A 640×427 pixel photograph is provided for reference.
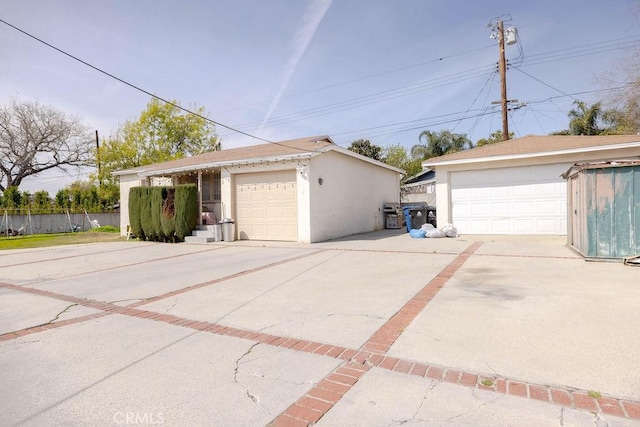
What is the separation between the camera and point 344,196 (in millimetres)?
14203

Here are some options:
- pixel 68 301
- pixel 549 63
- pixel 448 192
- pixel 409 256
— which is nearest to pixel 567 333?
pixel 409 256

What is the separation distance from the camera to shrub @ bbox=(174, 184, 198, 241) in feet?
44.0

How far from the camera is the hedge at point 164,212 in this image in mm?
13445

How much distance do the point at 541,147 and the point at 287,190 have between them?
8.96 metres

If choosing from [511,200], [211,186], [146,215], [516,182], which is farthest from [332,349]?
[146,215]

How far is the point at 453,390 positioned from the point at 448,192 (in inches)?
446

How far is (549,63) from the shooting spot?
16875 mm

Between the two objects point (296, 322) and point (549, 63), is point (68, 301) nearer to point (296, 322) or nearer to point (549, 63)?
point (296, 322)

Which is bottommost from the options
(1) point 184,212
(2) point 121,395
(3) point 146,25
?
(2) point 121,395

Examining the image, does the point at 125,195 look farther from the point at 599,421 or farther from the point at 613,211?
the point at 599,421

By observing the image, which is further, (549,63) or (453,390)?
(549,63)

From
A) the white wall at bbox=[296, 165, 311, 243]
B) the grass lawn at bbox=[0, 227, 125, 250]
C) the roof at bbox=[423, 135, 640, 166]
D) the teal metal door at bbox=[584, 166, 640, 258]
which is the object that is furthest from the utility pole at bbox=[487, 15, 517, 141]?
the grass lawn at bbox=[0, 227, 125, 250]

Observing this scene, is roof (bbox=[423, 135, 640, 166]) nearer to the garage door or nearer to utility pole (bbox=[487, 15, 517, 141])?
utility pole (bbox=[487, 15, 517, 141])

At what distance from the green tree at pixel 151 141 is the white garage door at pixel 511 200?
2234 centimetres
